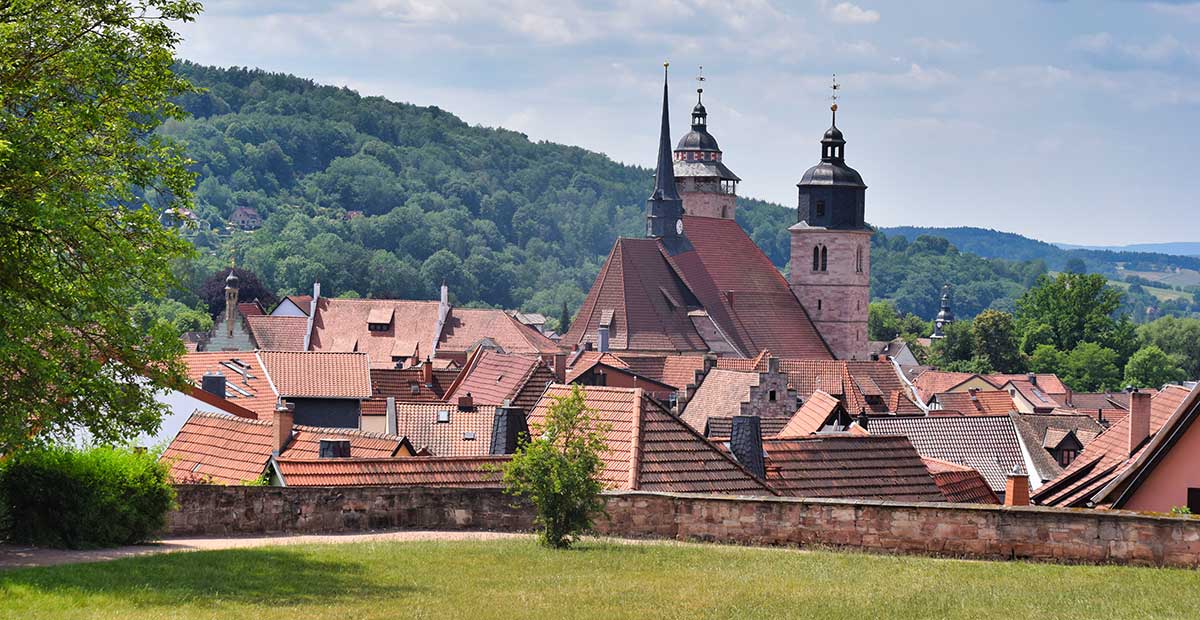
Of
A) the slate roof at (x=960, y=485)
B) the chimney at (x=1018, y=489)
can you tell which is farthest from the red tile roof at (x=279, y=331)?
the chimney at (x=1018, y=489)

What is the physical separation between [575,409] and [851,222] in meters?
90.7

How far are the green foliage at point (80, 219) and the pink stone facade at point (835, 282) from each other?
297 ft

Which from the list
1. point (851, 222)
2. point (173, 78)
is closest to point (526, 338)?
point (851, 222)

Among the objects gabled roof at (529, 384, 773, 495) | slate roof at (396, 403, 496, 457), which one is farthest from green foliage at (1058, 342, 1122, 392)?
gabled roof at (529, 384, 773, 495)

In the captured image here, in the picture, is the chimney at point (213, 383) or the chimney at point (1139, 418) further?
the chimney at point (213, 383)

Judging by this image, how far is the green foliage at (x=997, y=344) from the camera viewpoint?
472 ft

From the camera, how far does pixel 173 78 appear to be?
20.4 meters

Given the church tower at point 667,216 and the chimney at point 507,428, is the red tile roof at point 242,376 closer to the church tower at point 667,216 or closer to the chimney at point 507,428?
the chimney at point 507,428

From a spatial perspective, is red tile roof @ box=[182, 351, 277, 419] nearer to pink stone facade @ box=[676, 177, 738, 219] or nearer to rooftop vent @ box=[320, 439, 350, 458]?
rooftop vent @ box=[320, 439, 350, 458]

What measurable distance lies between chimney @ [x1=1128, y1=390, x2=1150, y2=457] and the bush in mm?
19631

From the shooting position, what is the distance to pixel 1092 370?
14475cm

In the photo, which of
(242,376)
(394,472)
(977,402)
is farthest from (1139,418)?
(977,402)

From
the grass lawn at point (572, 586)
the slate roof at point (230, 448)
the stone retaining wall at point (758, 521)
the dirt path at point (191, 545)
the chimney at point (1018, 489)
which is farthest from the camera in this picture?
the slate roof at point (230, 448)

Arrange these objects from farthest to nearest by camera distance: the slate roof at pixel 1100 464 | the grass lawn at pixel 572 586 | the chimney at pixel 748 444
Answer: the slate roof at pixel 1100 464 → the chimney at pixel 748 444 → the grass lawn at pixel 572 586
